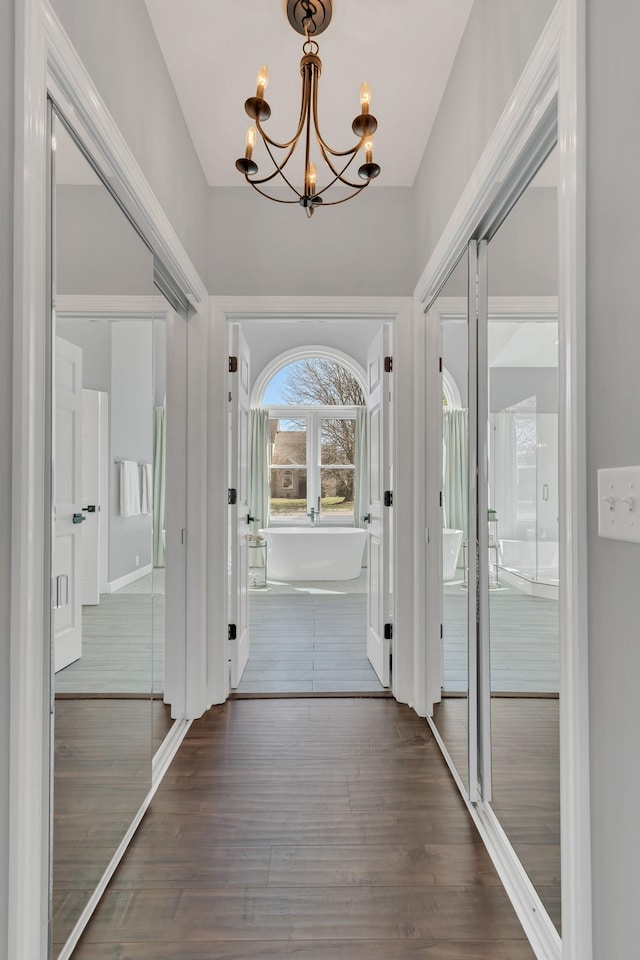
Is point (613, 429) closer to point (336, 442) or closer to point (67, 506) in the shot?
point (67, 506)

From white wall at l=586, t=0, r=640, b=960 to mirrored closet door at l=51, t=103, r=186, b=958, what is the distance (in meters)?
1.13

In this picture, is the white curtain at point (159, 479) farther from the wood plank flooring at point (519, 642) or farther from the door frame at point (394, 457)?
the wood plank flooring at point (519, 642)

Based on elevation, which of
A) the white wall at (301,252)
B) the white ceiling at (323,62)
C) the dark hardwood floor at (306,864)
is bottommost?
the dark hardwood floor at (306,864)

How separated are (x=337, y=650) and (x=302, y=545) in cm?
248

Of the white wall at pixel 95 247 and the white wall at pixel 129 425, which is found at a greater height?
the white wall at pixel 95 247

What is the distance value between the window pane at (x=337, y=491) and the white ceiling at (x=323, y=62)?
476 centimetres

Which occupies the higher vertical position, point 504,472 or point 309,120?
point 309,120

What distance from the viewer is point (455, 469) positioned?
2.38 meters

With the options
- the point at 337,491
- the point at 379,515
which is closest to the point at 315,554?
the point at 337,491

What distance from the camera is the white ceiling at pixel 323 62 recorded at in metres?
1.86

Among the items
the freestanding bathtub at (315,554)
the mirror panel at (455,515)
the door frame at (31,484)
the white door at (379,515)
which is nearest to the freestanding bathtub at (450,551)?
the mirror panel at (455,515)

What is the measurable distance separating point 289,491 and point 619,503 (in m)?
6.31

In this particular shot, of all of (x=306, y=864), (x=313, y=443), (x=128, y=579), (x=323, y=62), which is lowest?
(x=306, y=864)

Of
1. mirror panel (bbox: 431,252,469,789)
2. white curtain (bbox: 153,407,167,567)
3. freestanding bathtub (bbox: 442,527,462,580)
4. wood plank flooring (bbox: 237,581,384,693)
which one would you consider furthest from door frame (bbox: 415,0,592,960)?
wood plank flooring (bbox: 237,581,384,693)
